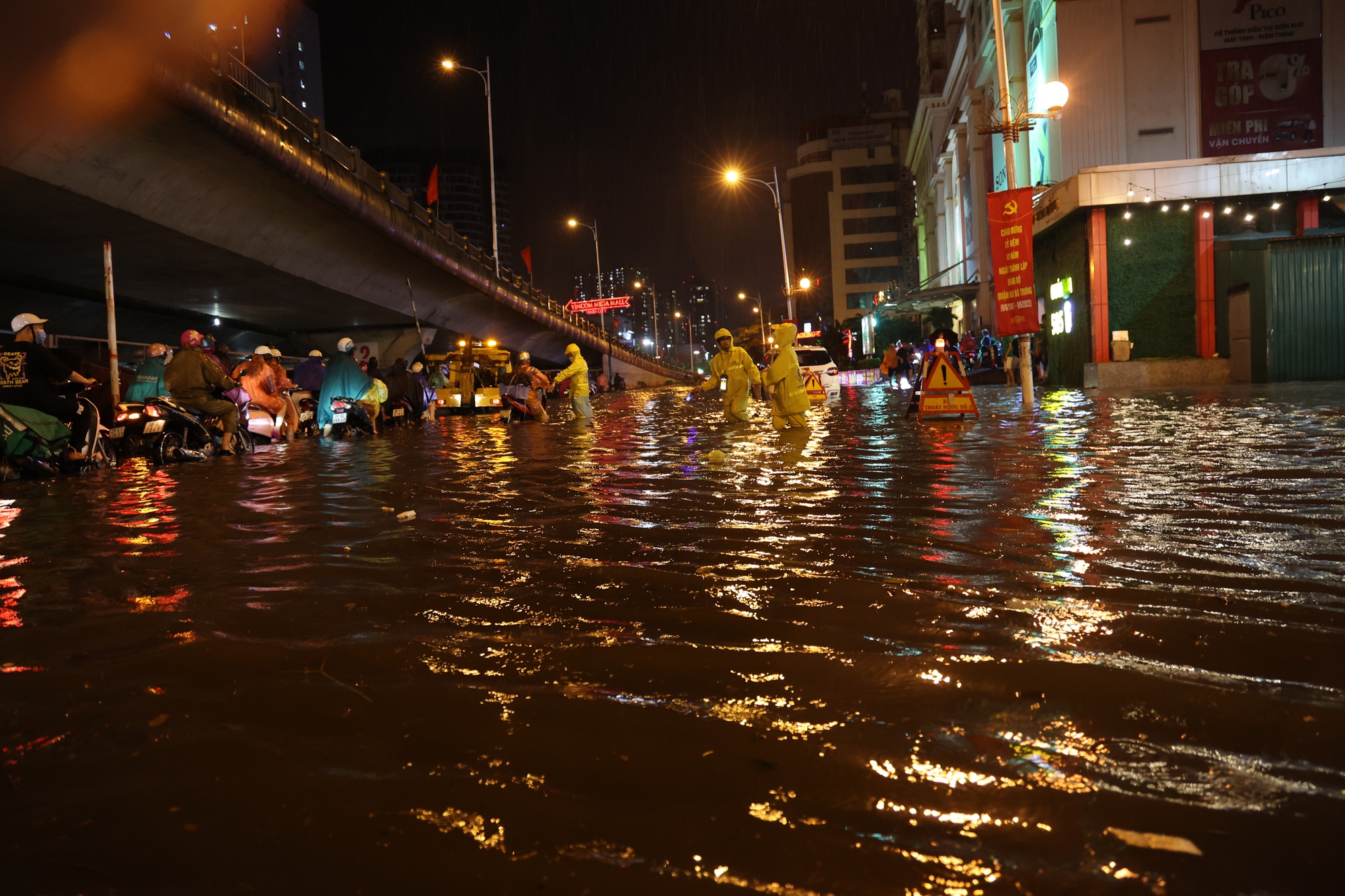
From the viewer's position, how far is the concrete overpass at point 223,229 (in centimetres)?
1819

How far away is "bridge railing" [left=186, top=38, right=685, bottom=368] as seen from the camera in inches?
759

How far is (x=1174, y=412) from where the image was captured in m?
13.3

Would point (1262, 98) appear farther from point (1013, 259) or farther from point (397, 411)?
point (397, 411)

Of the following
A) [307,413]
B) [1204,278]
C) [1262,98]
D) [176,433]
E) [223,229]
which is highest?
[1262,98]

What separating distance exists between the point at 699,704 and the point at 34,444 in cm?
1060

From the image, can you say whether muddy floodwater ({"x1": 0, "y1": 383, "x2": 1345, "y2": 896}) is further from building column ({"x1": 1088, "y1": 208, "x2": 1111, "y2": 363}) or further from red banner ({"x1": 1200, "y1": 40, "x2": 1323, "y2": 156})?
red banner ({"x1": 1200, "y1": 40, "x2": 1323, "y2": 156})

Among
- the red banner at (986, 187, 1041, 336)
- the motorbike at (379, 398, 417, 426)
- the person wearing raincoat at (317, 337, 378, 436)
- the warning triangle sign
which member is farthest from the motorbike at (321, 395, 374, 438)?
the red banner at (986, 187, 1041, 336)

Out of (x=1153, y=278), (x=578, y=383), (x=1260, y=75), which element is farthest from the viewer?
(x=1260, y=75)

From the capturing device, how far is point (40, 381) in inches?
410

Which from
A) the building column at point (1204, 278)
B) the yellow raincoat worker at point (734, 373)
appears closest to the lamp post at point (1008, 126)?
the yellow raincoat worker at point (734, 373)

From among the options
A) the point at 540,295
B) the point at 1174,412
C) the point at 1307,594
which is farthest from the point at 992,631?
the point at 540,295

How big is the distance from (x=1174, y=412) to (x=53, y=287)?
2832cm

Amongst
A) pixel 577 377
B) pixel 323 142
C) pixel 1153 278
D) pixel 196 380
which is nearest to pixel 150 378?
pixel 196 380

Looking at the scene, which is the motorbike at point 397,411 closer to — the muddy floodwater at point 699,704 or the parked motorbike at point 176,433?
the parked motorbike at point 176,433
